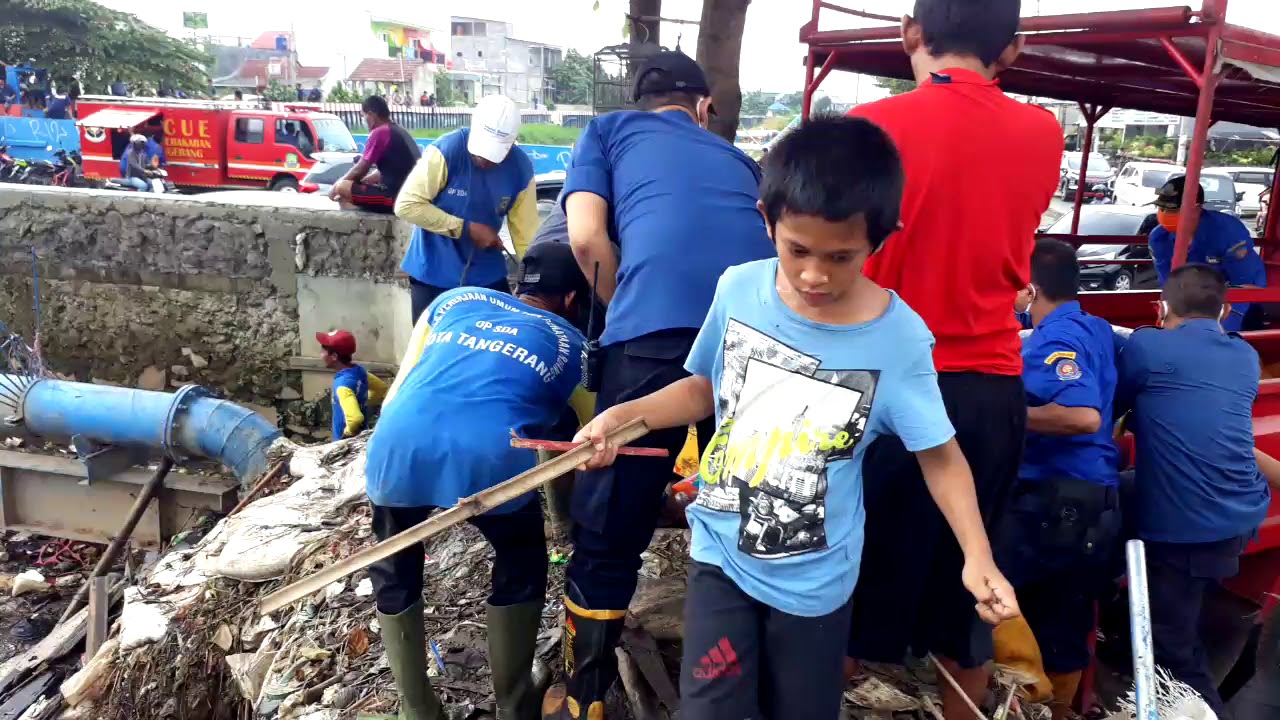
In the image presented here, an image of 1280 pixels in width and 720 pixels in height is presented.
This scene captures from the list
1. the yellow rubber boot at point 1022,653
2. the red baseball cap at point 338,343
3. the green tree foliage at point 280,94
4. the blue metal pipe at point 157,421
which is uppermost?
the green tree foliage at point 280,94

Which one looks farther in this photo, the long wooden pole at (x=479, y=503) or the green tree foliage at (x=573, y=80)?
the green tree foliage at (x=573, y=80)

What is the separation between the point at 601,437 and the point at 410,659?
120cm

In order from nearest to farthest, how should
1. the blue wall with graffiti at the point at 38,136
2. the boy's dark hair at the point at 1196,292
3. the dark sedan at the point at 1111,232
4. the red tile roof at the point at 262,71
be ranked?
the boy's dark hair at the point at 1196,292 → the dark sedan at the point at 1111,232 → the blue wall with graffiti at the point at 38,136 → the red tile roof at the point at 262,71

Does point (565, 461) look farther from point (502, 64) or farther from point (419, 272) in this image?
point (502, 64)

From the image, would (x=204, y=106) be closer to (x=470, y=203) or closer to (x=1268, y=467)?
(x=470, y=203)

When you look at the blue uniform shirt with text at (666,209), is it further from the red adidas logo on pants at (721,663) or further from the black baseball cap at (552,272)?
the red adidas logo on pants at (721,663)

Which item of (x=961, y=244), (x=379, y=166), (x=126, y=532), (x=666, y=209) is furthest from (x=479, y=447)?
(x=379, y=166)

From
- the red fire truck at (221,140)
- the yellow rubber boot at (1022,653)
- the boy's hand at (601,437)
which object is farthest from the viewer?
the red fire truck at (221,140)

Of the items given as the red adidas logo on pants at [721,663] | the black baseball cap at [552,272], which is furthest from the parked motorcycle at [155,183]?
the red adidas logo on pants at [721,663]

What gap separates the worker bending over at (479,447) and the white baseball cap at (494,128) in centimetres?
183

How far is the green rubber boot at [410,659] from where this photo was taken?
2.60 metres

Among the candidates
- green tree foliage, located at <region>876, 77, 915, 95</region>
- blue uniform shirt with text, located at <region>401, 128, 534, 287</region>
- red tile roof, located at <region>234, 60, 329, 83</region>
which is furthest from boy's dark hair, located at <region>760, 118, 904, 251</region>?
red tile roof, located at <region>234, 60, 329, 83</region>

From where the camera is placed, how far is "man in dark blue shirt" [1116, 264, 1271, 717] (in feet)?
9.29

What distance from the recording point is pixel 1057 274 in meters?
2.80
